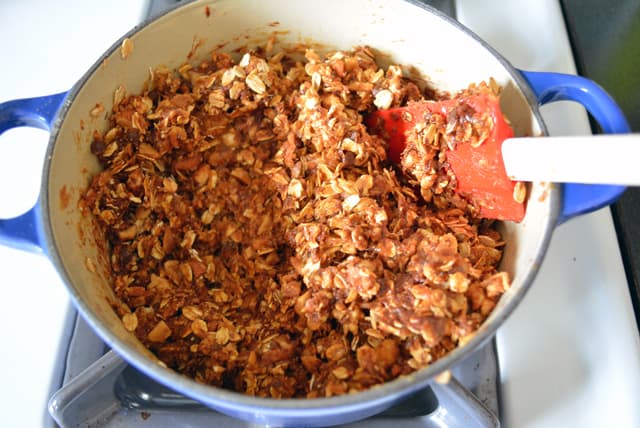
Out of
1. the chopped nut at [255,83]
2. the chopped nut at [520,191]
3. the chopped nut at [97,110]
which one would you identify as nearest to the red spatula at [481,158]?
the chopped nut at [520,191]

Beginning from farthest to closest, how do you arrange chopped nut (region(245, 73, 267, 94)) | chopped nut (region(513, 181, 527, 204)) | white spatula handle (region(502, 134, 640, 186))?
1. chopped nut (region(245, 73, 267, 94))
2. chopped nut (region(513, 181, 527, 204))
3. white spatula handle (region(502, 134, 640, 186))

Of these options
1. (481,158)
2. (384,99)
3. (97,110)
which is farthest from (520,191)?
(97,110)

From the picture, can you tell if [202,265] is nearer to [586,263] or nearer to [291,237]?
[291,237]

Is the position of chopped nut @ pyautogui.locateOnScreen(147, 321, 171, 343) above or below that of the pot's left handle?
below

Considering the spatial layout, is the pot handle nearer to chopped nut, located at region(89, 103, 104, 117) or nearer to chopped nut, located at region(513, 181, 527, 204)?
chopped nut, located at region(513, 181, 527, 204)

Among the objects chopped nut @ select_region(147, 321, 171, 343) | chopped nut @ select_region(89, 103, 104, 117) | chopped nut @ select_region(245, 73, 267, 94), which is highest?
chopped nut @ select_region(89, 103, 104, 117)

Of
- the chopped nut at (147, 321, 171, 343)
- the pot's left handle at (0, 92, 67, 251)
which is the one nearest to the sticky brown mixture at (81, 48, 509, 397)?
the chopped nut at (147, 321, 171, 343)

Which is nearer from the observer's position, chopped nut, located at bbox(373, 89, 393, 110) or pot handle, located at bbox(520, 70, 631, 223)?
pot handle, located at bbox(520, 70, 631, 223)

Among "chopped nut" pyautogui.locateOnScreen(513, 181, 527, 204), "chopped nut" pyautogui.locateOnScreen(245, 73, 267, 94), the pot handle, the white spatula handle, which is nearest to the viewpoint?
the white spatula handle

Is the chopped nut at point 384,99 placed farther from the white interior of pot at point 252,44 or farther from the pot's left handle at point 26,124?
the pot's left handle at point 26,124
